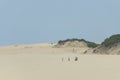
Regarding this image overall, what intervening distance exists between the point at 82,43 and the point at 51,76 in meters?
34.1

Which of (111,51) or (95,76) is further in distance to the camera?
(111,51)

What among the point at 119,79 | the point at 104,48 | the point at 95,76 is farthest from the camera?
the point at 104,48

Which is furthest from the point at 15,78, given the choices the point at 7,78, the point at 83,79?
the point at 83,79

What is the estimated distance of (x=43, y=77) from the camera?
9656mm

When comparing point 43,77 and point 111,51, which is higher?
point 111,51

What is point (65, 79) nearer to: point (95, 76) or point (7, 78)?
point (95, 76)

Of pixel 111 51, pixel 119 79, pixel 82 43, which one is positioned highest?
pixel 82 43

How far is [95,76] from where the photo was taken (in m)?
9.53

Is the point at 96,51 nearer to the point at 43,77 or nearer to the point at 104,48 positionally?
the point at 104,48

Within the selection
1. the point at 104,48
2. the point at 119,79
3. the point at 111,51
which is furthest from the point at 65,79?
the point at 104,48

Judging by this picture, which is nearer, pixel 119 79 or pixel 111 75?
pixel 119 79

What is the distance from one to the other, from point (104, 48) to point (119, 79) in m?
21.4

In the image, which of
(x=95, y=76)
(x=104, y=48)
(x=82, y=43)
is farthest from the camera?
(x=82, y=43)

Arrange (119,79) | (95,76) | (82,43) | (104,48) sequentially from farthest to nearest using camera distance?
(82,43) → (104,48) → (95,76) → (119,79)
